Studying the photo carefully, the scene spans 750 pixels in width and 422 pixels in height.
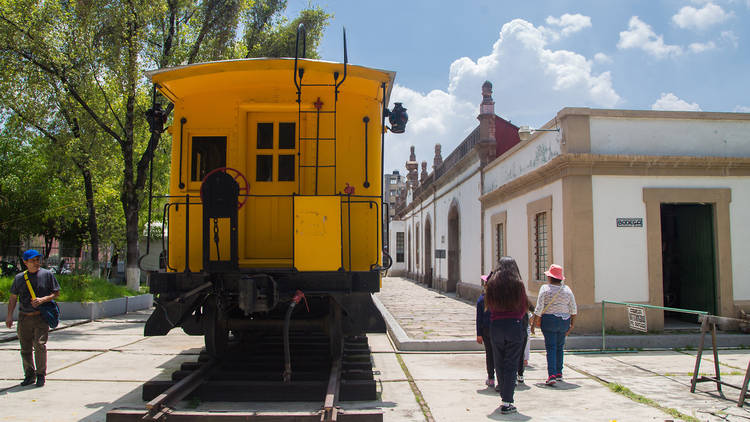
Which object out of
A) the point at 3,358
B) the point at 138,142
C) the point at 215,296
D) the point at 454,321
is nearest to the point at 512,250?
the point at 454,321

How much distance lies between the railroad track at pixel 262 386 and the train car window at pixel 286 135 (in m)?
2.63

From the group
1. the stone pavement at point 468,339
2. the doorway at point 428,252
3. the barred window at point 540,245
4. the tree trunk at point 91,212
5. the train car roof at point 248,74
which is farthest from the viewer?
the doorway at point 428,252

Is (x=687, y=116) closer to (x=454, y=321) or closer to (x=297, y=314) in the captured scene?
(x=454, y=321)

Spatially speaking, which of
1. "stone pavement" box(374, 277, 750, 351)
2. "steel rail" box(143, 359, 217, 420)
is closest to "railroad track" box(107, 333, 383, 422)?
"steel rail" box(143, 359, 217, 420)

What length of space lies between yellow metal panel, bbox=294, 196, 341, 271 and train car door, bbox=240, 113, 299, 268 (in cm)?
76

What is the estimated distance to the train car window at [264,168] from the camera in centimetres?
662

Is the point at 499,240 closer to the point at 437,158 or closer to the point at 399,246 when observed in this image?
the point at 437,158

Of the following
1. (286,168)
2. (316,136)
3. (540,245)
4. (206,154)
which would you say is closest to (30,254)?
(206,154)

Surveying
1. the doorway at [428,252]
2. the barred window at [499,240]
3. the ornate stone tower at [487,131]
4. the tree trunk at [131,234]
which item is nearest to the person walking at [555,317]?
the barred window at [499,240]

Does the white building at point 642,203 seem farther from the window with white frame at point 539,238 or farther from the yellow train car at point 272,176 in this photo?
the yellow train car at point 272,176

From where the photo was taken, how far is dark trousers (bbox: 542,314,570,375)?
6.95 metres

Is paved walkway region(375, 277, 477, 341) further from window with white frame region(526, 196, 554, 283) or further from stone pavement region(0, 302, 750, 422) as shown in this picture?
window with white frame region(526, 196, 554, 283)

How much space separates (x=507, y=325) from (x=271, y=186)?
10.3 feet

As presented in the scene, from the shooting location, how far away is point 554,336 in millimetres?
6969
